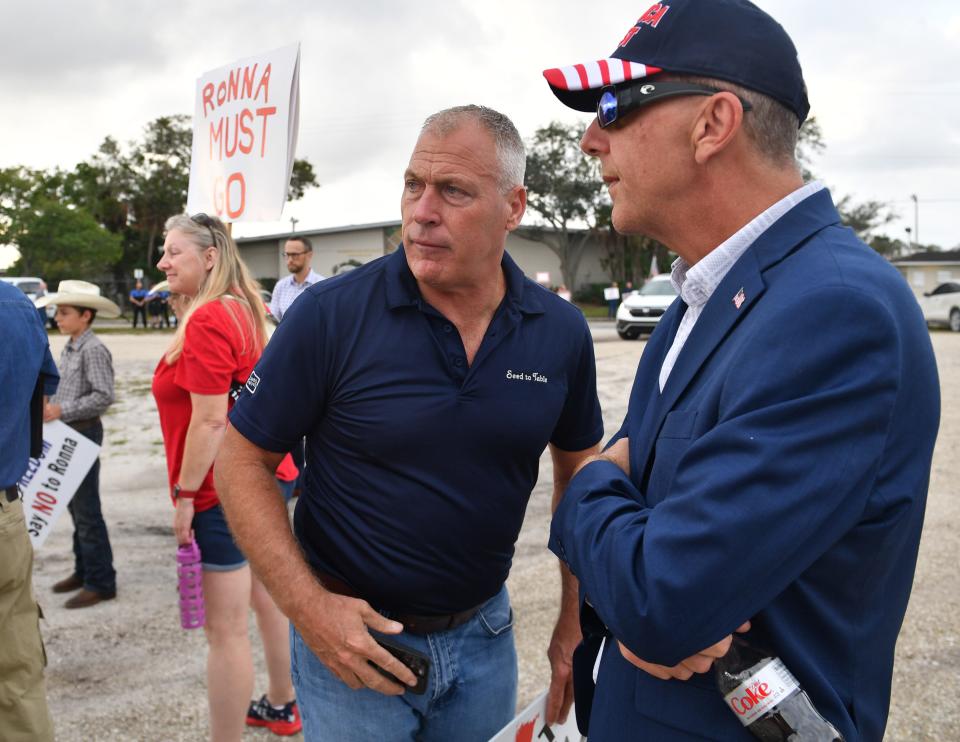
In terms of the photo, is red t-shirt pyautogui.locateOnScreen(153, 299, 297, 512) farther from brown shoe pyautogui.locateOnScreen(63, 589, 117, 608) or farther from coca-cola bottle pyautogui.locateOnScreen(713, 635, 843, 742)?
coca-cola bottle pyautogui.locateOnScreen(713, 635, 843, 742)

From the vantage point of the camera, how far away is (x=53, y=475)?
181 inches

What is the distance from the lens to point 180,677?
4164 millimetres

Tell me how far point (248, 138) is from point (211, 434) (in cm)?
220

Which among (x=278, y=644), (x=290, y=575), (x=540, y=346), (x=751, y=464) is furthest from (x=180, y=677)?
(x=751, y=464)

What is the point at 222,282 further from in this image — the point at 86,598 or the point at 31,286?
the point at 31,286

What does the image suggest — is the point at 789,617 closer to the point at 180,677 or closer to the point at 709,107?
the point at 709,107

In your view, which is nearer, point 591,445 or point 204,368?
point 591,445

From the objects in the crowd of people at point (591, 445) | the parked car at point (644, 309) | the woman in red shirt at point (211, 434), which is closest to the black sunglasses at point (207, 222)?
the woman in red shirt at point (211, 434)

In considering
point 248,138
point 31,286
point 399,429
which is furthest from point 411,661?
point 31,286

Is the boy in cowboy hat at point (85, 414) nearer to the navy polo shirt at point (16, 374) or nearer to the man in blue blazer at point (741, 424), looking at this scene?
the navy polo shirt at point (16, 374)

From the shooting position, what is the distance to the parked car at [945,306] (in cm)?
2350

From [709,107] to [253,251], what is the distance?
5752cm

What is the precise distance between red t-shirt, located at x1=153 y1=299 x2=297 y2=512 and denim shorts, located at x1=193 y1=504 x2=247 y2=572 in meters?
0.05

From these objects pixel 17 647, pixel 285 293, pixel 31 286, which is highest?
pixel 285 293
